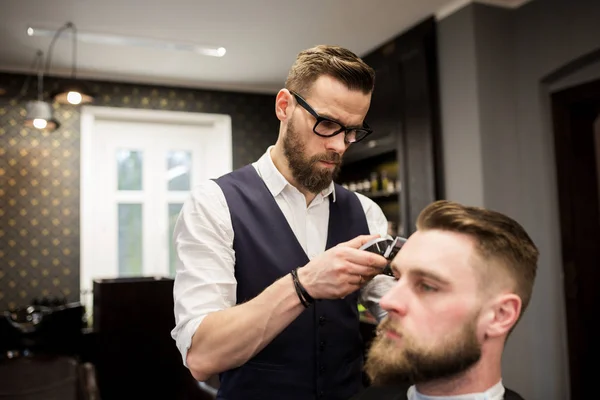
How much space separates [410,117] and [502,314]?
3504 millimetres

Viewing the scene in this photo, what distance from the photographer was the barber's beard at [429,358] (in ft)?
3.96

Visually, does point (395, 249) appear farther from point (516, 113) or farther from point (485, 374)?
point (516, 113)

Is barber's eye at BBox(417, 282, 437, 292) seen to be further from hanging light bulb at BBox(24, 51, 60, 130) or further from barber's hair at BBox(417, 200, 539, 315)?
hanging light bulb at BBox(24, 51, 60, 130)

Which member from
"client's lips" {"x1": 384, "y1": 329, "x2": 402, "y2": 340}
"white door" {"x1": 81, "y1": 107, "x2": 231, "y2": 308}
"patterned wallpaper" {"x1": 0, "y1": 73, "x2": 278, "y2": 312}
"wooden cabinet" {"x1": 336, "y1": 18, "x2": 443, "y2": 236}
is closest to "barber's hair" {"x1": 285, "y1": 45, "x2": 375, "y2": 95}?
"client's lips" {"x1": 384, "y1": 329, "x2": 402, "y2": 340}

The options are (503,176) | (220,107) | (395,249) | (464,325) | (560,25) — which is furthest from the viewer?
(220,107)

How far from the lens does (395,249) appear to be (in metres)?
1.34

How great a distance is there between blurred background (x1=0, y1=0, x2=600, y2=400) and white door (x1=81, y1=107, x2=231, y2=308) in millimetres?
58

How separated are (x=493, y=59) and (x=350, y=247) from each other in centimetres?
336

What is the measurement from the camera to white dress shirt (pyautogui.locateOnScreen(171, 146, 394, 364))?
1386 mm

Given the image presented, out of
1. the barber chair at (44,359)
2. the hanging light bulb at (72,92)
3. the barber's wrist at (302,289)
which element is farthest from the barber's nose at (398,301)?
the hanging light bulb at (72,92)

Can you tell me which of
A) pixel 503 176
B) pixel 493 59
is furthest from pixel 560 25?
pixel 503 176

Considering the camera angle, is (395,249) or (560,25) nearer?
(395,249)

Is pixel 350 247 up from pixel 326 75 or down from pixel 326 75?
down

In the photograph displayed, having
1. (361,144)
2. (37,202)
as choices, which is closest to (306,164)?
(361,144)
